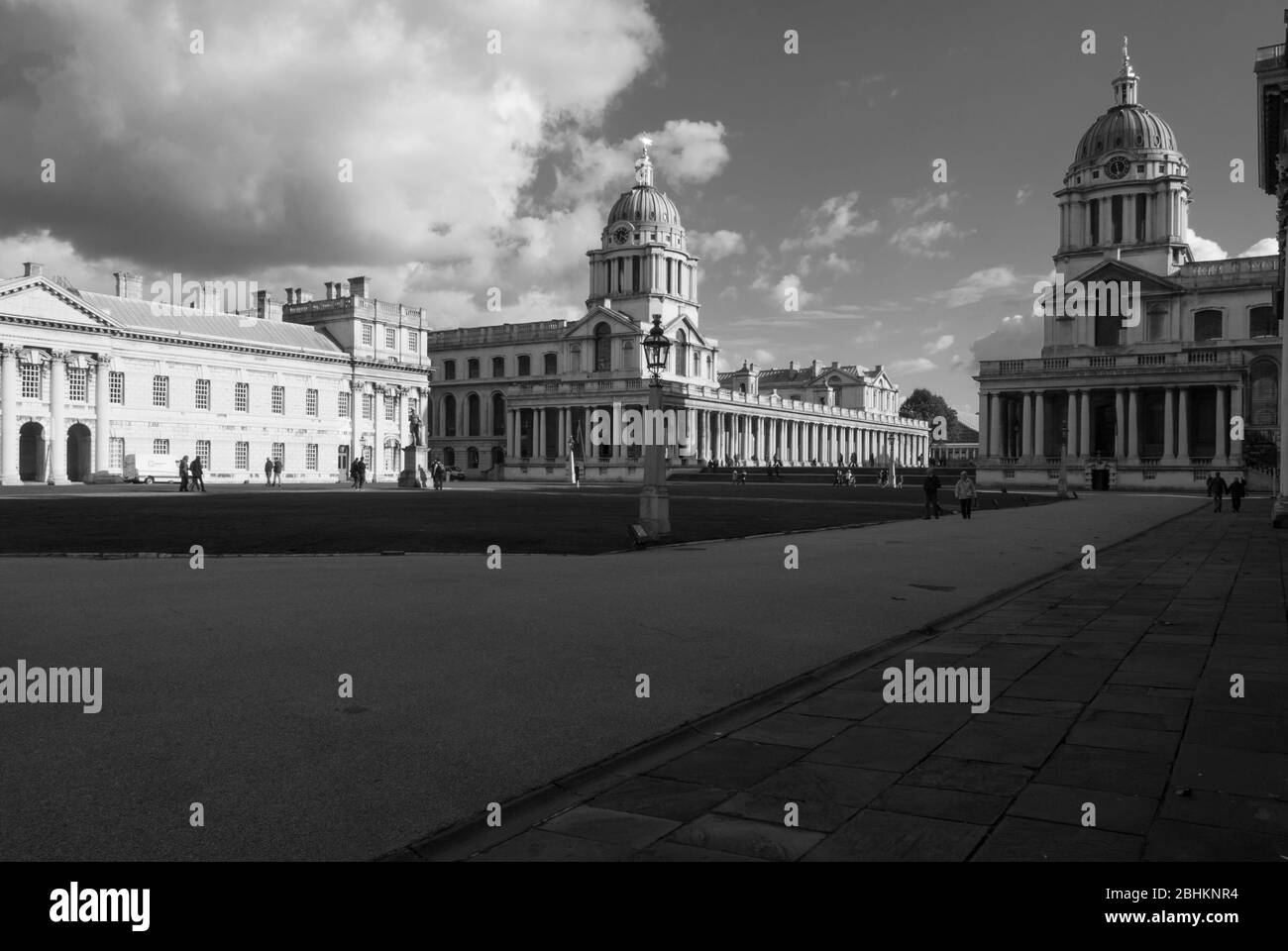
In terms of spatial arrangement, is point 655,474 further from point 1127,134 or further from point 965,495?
point 1127,134

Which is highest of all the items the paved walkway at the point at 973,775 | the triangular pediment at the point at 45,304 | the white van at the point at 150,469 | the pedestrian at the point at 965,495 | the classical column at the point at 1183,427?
the triangular pediment at the point at 45,304

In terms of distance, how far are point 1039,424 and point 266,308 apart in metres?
72.8

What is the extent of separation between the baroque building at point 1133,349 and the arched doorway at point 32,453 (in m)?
72.5

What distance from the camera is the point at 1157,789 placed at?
552cm

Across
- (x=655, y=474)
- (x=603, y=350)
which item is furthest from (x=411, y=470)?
(x=603, y=350)

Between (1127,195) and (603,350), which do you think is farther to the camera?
(603,350)

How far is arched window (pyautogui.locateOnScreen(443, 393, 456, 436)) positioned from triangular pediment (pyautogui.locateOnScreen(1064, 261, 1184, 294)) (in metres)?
73.5

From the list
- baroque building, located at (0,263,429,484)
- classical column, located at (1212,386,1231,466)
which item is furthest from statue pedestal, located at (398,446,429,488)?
classical column, located at (1212,386,1231,466)

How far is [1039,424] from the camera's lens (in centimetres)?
8175

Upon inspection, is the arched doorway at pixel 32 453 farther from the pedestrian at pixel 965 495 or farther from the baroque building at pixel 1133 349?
the baroque building at pixel 1133 349

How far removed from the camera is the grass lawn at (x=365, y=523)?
2041 cm

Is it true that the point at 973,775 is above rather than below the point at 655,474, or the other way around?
below

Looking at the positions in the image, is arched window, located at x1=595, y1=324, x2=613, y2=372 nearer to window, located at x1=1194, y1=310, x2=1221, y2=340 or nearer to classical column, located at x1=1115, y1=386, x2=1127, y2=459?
classical column, located at x1=1115, y1=386, x2=1127, y2=459

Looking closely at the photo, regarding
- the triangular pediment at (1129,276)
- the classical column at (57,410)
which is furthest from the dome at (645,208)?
the classical column at (57,410)
